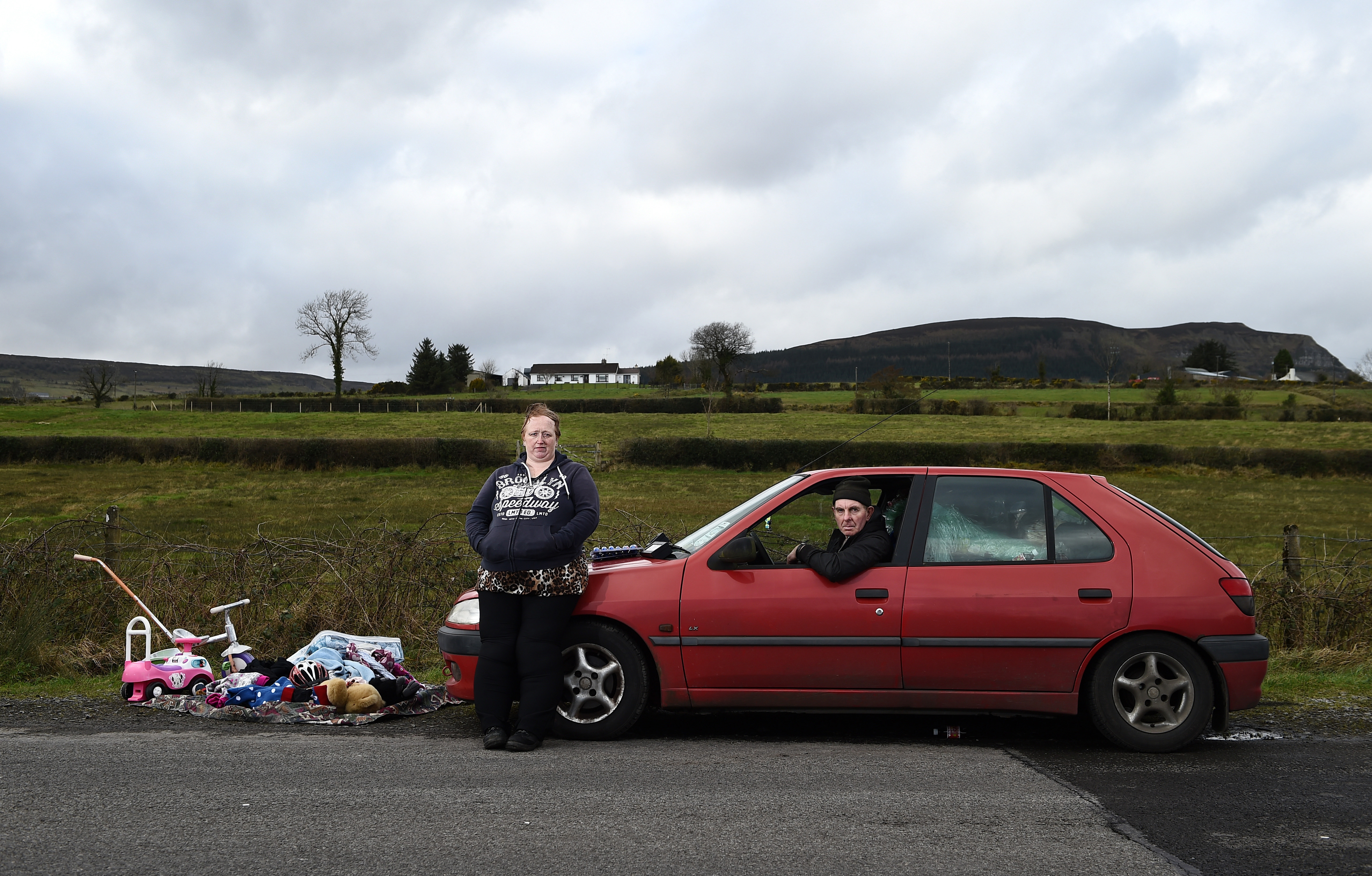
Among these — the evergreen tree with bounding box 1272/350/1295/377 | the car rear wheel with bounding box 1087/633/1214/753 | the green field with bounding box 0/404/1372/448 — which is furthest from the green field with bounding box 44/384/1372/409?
the car rear wheel with bounding box 1087/633/1214/753

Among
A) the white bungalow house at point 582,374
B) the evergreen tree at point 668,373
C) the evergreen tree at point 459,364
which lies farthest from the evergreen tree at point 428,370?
the white bungalow house at point 582,374

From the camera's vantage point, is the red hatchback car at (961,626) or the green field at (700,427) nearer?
the red hatchback car at (961,626)

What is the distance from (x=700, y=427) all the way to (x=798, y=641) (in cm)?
5283

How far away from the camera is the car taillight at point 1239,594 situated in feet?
17.9

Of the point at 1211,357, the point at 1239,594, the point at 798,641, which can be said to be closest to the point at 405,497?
the point at 798,641

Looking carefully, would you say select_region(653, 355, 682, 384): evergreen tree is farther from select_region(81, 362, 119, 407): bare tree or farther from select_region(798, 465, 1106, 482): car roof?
select_region(798, 465, 1106, 482): car roof

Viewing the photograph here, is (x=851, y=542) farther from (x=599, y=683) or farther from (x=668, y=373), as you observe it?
(x=668, y=373)

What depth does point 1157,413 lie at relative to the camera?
60625mm

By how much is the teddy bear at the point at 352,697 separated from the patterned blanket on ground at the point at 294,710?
4 centimetres

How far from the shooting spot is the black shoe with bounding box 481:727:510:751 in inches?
212

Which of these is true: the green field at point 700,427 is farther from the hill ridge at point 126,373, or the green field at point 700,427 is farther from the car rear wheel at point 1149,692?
the hill ridge at point 126,373

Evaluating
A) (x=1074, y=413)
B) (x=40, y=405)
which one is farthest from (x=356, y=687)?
(x=40, y=405)

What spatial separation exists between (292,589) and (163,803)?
5.18 metres

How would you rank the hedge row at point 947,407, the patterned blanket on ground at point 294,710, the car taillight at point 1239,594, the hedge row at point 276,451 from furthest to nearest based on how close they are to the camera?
the hedge row at point 947,407, the hedge row at point 276,451, the patterned blanket on ground at point 294,710, the car taillight at point 1239,594
